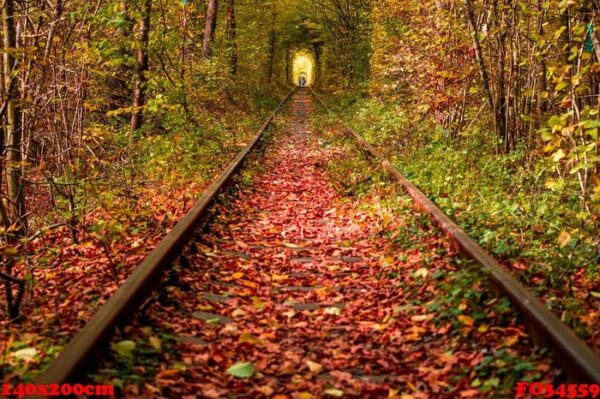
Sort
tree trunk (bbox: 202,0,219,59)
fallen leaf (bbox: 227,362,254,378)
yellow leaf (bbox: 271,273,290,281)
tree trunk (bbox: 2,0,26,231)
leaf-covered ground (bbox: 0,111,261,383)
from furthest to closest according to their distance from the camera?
tree trunk (bbox: 202,0,219,59)
tree trunk (bbox: 2,0,26,231)
yellow leaf (bbox: 271,273,290,281)
leaf-covered ground (bbox: 0,111,261,383)
fallen leaf (bbox: 227,362,254,378)

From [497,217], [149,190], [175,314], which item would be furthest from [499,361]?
[149,190]

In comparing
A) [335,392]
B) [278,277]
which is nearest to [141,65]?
[278,277]

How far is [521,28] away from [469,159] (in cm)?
220

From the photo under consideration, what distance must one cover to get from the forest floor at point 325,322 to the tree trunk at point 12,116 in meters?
2.16

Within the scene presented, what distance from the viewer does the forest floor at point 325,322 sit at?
3344 millimetres

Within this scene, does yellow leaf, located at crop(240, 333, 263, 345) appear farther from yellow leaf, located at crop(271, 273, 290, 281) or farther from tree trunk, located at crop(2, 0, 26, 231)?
tree trunk, located at crop(2, 0, 26, 231)

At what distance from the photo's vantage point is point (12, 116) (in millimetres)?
6461

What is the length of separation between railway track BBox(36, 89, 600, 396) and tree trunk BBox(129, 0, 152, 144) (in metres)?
5.73

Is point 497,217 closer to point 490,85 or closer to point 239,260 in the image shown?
point 239,260

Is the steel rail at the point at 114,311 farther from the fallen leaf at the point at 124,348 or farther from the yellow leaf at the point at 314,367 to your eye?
the yellow leaf at the point at 314,367

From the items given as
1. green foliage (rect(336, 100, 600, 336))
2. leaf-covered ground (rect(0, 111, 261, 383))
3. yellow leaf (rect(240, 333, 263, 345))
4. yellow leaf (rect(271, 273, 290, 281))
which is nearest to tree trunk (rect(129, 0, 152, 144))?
leaf-covered ground (rect(0, 111, 261, 383))

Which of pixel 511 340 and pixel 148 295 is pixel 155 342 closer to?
pixel 148 295

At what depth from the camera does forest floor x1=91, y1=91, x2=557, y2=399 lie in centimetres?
334

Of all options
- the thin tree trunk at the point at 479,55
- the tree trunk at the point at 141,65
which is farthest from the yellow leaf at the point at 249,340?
the thin tree trunk at the point at 479,55
